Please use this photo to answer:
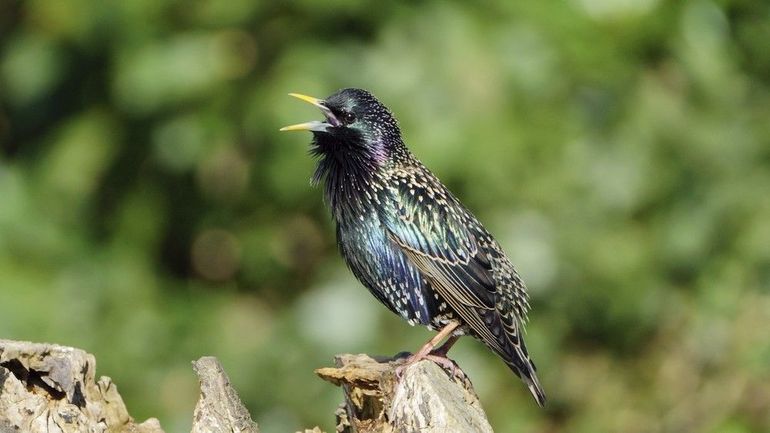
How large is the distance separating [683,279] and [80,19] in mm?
3557

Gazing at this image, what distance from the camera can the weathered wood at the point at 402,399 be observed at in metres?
4.45

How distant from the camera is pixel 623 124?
814 cm

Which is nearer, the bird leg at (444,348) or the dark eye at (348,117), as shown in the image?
the bird leg at (444,348)

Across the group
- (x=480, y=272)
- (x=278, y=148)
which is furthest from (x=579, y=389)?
(x=480, y=272)

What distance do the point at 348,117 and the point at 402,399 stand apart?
5.66 feet

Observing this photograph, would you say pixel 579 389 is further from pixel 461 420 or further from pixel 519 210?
pixel 461 420

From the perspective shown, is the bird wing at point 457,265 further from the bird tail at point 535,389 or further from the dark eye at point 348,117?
the dark eye at point 348,117

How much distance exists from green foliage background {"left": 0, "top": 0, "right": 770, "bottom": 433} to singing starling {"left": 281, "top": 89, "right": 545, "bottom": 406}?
1463 millimetres

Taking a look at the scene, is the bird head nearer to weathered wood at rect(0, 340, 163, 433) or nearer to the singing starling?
the singing starling

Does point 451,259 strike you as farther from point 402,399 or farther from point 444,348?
point 402,399

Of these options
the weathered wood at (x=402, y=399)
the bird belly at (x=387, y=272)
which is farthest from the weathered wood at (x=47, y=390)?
the bird belly at (x=387, y=272)

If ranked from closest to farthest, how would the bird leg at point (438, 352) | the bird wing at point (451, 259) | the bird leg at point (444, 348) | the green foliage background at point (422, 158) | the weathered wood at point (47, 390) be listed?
the weathered wood at point (47, 390) < the bird leg at point (438, 352) < the bird wing at point (451, 259) < the bird leg at point (444, 348) < the green foliage background at point (422, 158)

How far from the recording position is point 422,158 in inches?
294

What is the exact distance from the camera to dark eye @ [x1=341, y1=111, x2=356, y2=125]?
6.00 m
